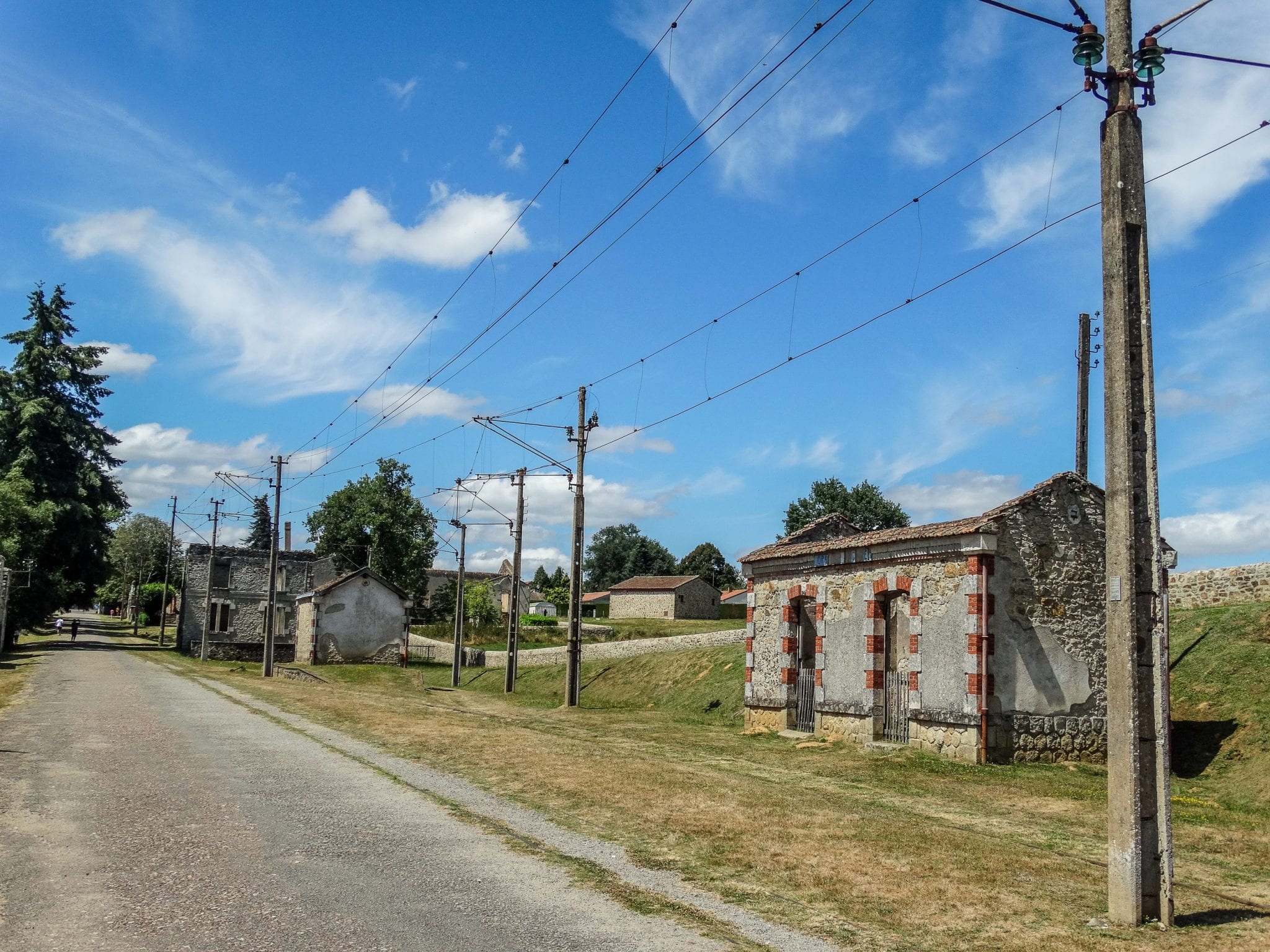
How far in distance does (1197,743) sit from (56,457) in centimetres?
5869

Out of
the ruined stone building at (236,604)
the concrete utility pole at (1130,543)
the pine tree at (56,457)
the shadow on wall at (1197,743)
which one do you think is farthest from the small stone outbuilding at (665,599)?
the concrete utility pole at (1130,543)

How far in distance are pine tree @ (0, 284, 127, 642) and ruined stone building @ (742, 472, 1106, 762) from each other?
4585cm

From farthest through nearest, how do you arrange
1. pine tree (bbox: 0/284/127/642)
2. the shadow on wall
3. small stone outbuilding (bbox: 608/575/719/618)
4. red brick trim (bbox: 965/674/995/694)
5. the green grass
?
1. small stone outbuilding (bbox: 608/575/719/618)
2. pine tree (bbox: 0/284/127/642)
3. red brick trim (bbox: 965/674/995/694)
4. the shadow on wall
5. the green grass

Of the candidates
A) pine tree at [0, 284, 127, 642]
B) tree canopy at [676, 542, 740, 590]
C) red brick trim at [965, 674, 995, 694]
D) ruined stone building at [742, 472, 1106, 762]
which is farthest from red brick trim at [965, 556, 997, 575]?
tree canopy at [676, 542, 740, 590]

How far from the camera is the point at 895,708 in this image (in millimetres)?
19781

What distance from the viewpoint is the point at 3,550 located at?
4572cm

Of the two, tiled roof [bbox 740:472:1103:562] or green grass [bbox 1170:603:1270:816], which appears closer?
green grass [bbox 1170:603:1270:816]

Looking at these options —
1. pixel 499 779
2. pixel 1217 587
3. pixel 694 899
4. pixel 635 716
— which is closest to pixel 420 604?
pixel 635 716

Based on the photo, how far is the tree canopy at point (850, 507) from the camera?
249ft

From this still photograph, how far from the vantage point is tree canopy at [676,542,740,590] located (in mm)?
117438

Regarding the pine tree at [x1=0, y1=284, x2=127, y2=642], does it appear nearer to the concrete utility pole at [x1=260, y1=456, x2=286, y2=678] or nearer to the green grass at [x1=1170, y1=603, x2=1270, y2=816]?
the concrete utility pole at [x1=260, y1=456, x2=286, y2=678]

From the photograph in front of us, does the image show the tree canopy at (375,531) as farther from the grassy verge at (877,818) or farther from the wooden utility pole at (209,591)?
the grassy verge at (877,818)

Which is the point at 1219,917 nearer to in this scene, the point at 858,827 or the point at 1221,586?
the point at 858,827

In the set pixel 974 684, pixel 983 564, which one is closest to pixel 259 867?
pixel 974 684
